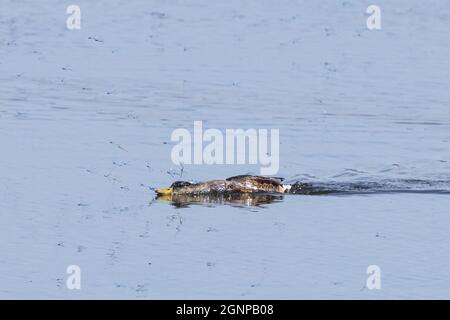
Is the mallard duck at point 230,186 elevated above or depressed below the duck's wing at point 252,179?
below

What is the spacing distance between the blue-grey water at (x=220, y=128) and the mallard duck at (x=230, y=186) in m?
0.25

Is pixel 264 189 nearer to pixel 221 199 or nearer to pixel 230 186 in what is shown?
pixel 230 186

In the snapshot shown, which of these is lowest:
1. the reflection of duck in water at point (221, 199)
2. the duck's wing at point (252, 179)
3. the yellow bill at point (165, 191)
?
the reflection of duck in water at point (221, 199)

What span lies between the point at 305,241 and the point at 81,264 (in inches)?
84.9

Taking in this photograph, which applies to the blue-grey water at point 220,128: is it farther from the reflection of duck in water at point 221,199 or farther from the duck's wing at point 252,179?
the duck's wing at point 252,179

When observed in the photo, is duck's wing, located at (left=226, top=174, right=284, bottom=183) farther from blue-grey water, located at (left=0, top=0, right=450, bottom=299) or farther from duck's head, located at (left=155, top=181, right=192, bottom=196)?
duck's head, located at (left=155, top=181, right=192, bottom=196)

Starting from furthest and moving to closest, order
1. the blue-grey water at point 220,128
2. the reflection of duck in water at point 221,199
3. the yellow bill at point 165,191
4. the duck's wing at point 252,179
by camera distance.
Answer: the duck's wing at point 252,179, the yellow bill at point 165,191, the reflection of duck in water at point 221,199, the blue-grey water at point 220,128

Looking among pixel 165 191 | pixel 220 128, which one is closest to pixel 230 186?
pixel 165 191

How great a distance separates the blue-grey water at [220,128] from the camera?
1259cm

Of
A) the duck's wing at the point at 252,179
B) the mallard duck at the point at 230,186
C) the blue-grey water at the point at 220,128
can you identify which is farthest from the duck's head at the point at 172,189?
the duck's wing at the point at 252,179

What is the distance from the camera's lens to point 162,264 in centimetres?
1271

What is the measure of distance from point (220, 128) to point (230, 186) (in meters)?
3.00
